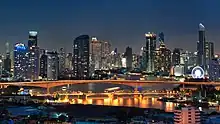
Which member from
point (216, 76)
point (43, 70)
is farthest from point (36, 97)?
point (216, 76)

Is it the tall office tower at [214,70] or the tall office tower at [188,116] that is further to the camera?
the tall office tower at [214,70]

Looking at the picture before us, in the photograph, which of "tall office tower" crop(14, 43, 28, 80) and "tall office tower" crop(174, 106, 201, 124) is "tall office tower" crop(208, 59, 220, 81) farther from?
"tall office tower" crop(174, 106, 201, 124)

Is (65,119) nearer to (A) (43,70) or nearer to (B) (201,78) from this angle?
(B) (201,78)

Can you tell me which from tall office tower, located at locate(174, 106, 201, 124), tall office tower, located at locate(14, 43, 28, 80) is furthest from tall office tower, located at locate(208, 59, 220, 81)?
tall office tower, located at locate(174, 106, 201, 124)

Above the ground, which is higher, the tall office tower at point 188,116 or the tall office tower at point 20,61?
the tall office tower at point 20,61

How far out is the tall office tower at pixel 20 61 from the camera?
1136 inches

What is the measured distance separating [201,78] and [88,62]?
8.63 meters

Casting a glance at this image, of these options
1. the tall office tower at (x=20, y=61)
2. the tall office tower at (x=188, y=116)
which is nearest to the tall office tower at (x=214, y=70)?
the tall office tower at (x=20, y=61)

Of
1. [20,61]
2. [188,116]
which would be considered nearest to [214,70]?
[20,61]

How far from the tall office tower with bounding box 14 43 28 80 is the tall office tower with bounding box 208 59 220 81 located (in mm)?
11387

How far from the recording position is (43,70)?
97.0 ft

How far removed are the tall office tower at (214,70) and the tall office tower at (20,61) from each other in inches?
448

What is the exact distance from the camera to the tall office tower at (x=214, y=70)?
28.9 metres

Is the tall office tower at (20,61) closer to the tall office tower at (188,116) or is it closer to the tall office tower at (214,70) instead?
the tall office tower at (214,70)
